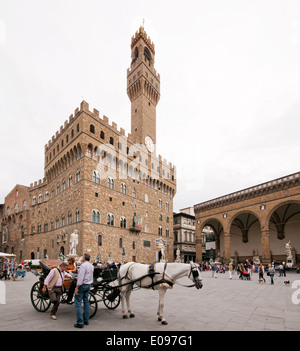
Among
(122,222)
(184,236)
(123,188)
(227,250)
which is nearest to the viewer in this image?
(227,250)

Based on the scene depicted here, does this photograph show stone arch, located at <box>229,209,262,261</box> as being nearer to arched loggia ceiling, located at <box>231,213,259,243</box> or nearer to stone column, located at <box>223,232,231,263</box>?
arched loggia ceiling, located at <box>231,213,259,243</box>

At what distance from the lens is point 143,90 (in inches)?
1651

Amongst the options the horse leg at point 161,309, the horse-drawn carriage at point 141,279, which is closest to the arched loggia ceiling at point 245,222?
the horse-drawn carriage at point 141,279

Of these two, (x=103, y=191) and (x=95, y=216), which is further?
(x=103, y=191)

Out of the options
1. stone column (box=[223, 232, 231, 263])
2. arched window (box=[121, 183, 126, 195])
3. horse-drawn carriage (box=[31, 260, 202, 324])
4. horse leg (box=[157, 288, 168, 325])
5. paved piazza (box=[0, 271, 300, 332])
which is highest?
arched window (box=[121, 183, 126, 195])

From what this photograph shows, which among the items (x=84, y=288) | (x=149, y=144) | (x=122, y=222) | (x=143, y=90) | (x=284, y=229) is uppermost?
(x=143, y=90)

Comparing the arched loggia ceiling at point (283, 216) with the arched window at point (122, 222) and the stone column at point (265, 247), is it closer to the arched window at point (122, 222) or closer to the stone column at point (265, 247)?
the stone column at point (265, 247)

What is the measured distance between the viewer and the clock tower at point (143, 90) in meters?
41.2

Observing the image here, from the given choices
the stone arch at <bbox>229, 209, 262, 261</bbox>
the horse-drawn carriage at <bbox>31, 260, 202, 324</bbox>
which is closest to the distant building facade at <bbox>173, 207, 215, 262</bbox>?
the stone arch at <bbox>229, 209, 262, 261</bbox>

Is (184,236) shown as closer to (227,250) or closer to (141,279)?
(227,250)

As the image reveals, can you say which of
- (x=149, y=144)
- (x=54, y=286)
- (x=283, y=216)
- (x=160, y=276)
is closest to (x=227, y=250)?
(x=283, y=216)

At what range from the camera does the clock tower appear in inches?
1623
